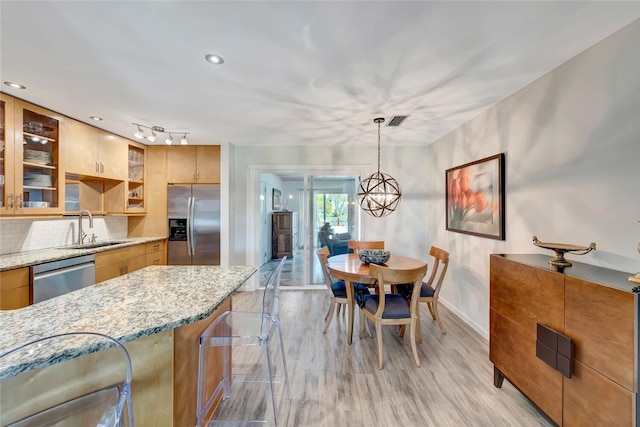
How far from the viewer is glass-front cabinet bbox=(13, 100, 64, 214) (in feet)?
8.05

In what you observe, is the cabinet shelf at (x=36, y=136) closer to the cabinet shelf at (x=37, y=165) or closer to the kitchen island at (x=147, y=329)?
the cabinet shelf at (x=37, y=165)

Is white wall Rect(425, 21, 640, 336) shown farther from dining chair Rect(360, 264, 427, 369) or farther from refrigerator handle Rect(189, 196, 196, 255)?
refrigerator handle Rect(189, 196, 196, 255)

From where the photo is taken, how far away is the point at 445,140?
12.2 ft

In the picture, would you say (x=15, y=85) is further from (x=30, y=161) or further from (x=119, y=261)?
(x=119, y=261)

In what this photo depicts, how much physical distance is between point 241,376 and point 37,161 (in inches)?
120

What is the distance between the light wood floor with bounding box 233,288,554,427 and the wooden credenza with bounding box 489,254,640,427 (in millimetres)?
252

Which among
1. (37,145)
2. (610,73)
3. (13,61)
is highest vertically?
(13,61)

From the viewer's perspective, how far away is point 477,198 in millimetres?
2926

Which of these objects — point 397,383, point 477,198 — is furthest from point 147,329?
point 477,198

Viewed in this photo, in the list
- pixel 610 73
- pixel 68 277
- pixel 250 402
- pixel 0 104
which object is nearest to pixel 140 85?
pixel 0 104

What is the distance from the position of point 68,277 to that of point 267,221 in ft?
13.0

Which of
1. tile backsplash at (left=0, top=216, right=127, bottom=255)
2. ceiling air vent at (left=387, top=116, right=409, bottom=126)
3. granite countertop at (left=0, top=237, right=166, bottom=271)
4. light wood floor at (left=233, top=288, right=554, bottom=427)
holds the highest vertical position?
ceiling air vent at (left=387, top=116, right=409, bottom=126)

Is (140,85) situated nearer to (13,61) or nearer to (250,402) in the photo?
(13,61)

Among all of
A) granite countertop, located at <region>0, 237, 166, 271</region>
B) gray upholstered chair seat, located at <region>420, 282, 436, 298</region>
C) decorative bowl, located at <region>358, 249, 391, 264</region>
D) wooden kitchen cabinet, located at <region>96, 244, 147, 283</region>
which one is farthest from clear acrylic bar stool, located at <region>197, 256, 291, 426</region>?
wooden kitchen cabinet, located at <region>96, 244, 147, 283</region>
